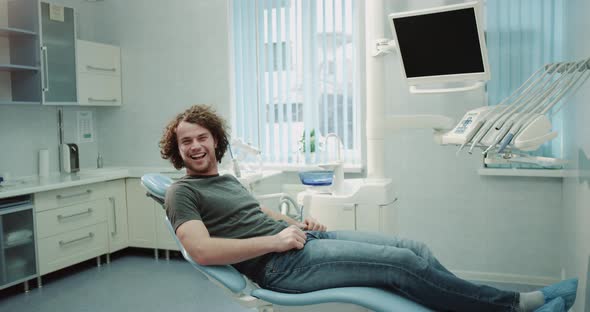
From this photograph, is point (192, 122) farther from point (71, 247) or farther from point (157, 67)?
point (157, 67)

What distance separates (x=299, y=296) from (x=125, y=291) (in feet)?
6.82

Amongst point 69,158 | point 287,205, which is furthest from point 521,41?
point 69,158

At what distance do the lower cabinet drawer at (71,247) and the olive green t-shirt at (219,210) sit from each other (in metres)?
1.99

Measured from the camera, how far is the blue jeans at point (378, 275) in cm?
174

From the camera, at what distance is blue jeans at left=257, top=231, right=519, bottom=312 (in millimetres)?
1738

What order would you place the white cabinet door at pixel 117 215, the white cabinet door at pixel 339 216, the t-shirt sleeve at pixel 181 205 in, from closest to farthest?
1. the t-shirt sleeve at pixel 181 205
2. the white cabinet door at pixel 339 216
3. the white cabinet door at pixel 117 215

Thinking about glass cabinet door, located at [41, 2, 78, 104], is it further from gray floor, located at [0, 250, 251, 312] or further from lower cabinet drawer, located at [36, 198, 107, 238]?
gray floor, located at [0, 250, 251, 312]

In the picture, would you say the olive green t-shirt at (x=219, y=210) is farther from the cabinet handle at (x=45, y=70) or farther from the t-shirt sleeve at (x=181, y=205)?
the cabinet handle at (x=45, y=70)

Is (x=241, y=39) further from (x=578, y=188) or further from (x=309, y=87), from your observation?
(x=578, y=188)

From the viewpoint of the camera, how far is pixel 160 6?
4.40 meters

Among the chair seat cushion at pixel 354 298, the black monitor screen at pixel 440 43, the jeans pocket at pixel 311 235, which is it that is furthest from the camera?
the black monitor screen at pixel 440 43

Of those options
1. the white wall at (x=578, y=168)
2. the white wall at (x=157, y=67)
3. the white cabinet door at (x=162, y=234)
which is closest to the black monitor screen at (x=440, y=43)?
the white wall at (x=578, y=168)

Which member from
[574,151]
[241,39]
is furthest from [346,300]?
[241,39]

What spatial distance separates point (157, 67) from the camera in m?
4.46
